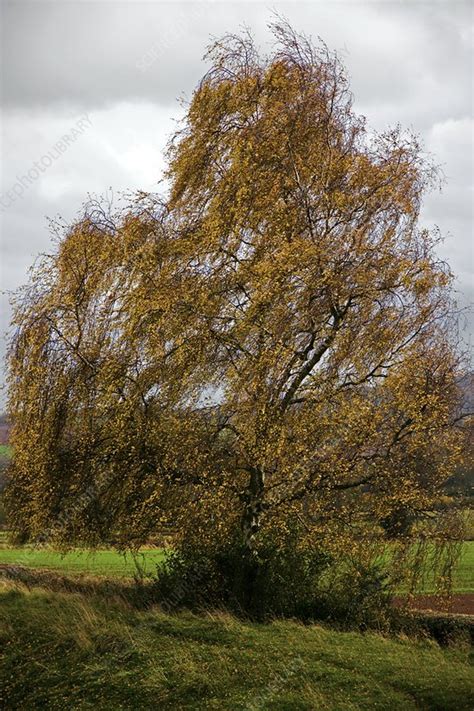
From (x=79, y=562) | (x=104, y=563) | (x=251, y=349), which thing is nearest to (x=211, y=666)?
(x=251, y=349)

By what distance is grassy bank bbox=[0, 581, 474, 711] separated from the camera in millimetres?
11914

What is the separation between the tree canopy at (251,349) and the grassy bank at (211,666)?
199 cm

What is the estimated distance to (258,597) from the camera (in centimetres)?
1662

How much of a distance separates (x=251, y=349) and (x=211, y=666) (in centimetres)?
660

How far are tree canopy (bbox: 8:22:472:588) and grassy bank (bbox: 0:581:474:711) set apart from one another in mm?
1994

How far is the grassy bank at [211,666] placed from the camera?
11.9m

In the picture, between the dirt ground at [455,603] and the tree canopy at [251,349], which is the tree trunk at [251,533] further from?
the dirt ground at [455,603]

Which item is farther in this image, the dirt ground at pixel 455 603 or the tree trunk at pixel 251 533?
the dirt ground at pixel 455 603

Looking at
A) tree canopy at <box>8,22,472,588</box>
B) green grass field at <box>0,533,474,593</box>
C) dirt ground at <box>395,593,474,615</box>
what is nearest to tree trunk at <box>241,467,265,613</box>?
tree canopy at <box>8,22,472,588</box>

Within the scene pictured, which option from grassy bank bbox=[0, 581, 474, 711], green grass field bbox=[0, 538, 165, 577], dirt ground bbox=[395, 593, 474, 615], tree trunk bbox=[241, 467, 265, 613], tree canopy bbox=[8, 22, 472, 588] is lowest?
green grass field bbox=[0, 538, 165, 577]

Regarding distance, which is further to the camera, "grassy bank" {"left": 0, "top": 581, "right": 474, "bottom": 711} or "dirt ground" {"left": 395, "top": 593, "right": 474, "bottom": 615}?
"dirt ground" {"left": 395, "top": 593, "right": 474, "bottom": 615}

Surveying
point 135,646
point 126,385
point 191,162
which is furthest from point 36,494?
point 191,162

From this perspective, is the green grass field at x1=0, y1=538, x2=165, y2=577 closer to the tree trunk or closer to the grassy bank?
the tree trunk

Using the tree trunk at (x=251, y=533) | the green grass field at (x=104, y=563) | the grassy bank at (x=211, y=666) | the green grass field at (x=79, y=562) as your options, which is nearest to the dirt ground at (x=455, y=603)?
the green grass field at (x=104, y=563)
